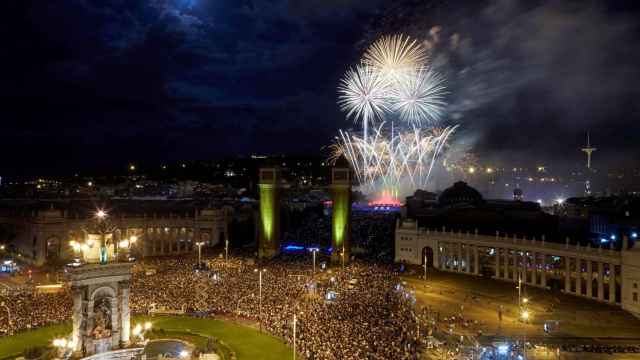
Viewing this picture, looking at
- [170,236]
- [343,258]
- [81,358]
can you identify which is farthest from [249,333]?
[170,236]

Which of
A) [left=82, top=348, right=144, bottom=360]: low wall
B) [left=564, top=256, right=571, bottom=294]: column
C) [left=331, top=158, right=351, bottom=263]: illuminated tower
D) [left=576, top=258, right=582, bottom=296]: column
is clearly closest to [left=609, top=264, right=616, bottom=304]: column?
[left=576, top=258, right=582, bottom=296]: column

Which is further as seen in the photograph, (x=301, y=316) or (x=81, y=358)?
(x=301, y=316)

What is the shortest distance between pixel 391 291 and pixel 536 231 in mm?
31260

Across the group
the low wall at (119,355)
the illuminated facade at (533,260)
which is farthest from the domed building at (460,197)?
the low wall at (119,355)

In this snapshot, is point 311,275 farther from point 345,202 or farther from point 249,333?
point 345,202

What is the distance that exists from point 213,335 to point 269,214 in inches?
1265

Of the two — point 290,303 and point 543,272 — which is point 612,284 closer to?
point 543,272

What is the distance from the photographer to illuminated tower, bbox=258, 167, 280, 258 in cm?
6794

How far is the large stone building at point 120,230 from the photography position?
2623 inches

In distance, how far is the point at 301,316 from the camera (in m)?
37.3

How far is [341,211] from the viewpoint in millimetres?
65188

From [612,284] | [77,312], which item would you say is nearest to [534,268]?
[612,284]

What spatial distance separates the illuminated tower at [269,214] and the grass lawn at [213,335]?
2669 cm

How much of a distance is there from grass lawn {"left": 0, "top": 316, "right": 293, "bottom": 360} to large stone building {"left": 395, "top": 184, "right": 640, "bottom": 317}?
84.5 ft
